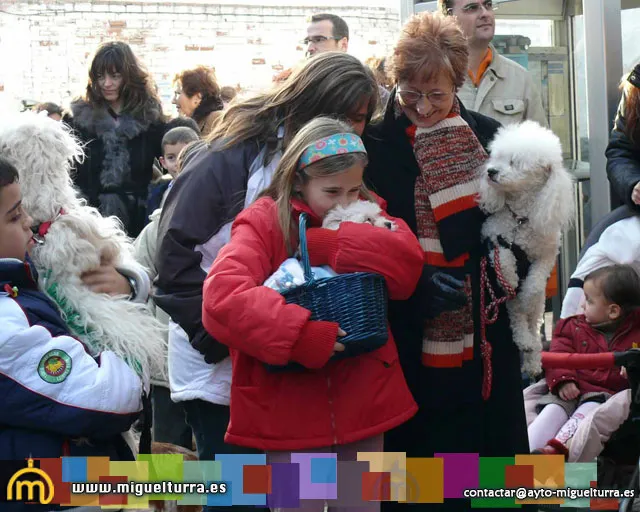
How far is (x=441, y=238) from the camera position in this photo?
11.5 feet

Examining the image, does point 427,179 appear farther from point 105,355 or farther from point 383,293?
point 105,355

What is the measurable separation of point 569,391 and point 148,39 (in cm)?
1022

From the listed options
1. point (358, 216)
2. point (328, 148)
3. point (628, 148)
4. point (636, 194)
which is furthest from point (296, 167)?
point (628, 148)

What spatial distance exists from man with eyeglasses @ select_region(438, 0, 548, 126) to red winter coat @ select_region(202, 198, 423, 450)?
2350 mm

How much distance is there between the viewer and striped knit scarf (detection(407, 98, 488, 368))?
3.51m

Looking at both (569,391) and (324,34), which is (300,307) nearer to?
(569,391)

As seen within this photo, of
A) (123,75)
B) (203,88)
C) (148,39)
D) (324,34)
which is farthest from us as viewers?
(148,39)

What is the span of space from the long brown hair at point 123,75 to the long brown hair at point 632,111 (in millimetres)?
3044

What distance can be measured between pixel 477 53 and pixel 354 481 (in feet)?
9.88

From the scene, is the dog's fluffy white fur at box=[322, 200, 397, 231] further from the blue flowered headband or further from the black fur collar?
the black fur collar

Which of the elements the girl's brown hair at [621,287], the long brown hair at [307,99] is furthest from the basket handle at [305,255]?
the girl's brown hair at [621,287]

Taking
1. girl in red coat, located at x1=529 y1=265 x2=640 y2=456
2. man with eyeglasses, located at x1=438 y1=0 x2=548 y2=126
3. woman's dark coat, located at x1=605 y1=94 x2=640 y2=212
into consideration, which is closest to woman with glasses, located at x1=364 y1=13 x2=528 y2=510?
girl in red coat, located at x1=529 y1=265 x2=640 y2=456

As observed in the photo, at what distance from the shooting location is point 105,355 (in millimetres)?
3041

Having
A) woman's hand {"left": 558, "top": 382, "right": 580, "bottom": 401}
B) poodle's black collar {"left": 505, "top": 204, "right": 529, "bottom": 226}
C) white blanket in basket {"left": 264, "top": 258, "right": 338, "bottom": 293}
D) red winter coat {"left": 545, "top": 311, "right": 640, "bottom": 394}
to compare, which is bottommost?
woman's hand {"left": 558, "top": 382, "right": 580, "bottom": 401}
